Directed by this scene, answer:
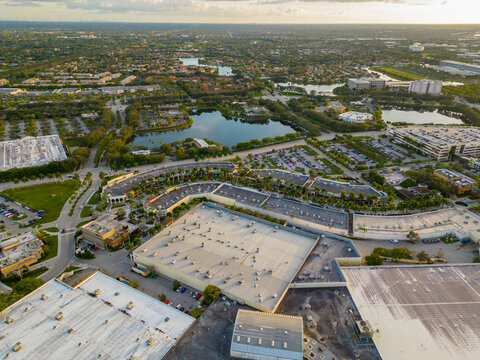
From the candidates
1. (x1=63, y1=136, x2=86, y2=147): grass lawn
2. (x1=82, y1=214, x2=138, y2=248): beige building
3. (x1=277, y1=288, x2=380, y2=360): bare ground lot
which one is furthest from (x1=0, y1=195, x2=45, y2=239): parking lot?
(x1=277, y1=288, x2=380, y2=360): bare ground lot

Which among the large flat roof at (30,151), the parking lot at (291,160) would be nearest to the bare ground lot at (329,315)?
the parking lot at (291,160)

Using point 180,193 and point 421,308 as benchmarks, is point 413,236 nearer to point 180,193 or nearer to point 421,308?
point 421,308

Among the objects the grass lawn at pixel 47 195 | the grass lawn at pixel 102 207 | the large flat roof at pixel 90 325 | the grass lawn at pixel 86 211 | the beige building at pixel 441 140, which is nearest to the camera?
the large flat roof at pixel 90 325

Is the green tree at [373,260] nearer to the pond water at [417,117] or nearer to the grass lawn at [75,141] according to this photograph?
the grass lawn at [75,141]

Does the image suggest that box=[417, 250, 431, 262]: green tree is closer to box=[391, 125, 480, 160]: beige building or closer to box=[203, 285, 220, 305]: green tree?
box=[203, 285, 220, 305]: green tree

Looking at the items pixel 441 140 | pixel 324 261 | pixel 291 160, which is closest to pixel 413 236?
pixel 324 261

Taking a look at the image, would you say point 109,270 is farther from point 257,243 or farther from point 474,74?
point 474,74

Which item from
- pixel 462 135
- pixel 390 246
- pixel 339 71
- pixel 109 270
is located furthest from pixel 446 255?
pixel 339 71
